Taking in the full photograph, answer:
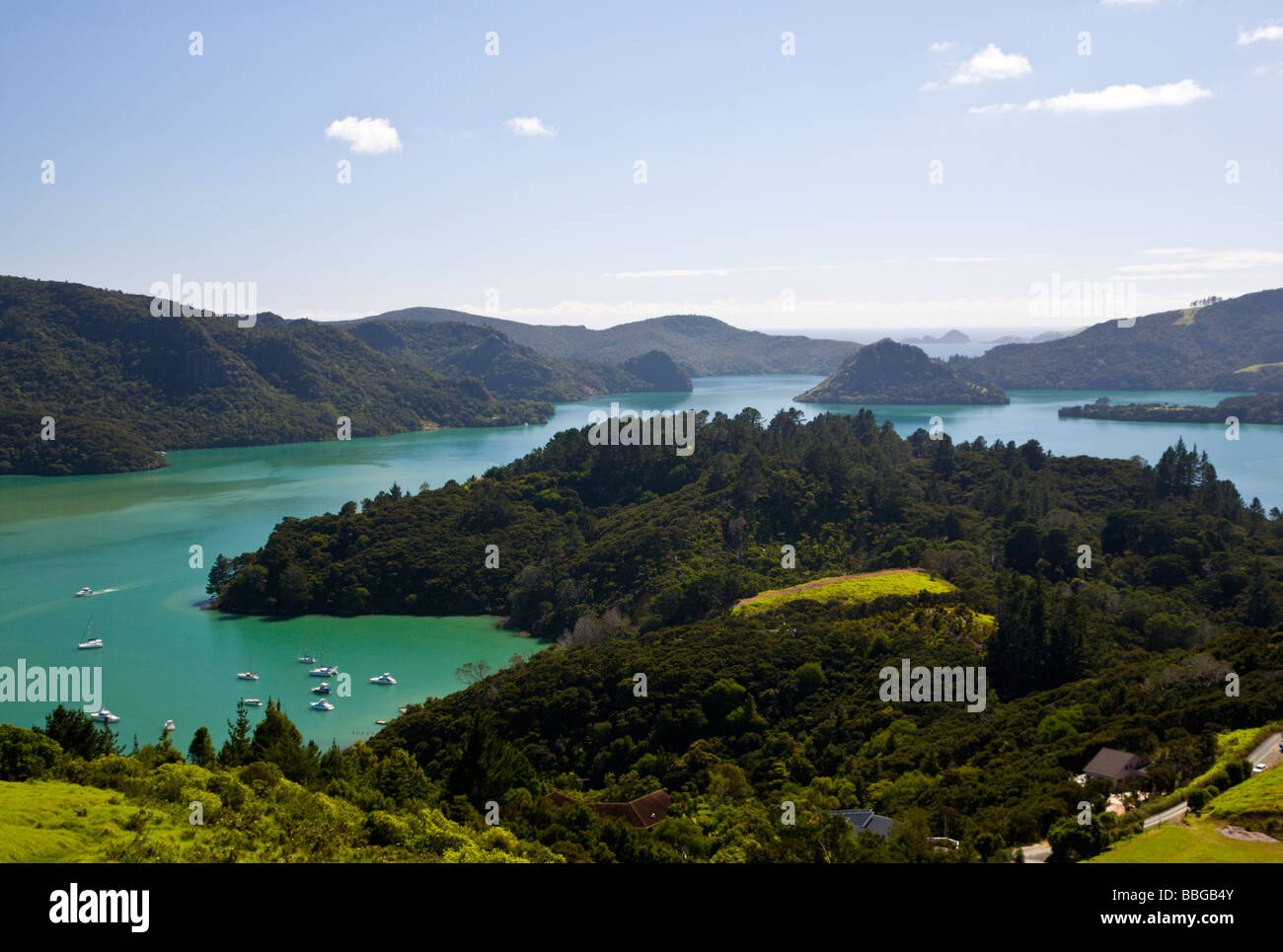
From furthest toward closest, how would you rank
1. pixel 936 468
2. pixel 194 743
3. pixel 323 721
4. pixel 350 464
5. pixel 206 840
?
pixel 350 464
pixel 936 468
pixel 323 721
pixel 194 743
pixel 206 840

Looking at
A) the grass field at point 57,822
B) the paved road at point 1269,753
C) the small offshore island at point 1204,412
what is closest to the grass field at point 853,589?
the paved road at point 1269,753

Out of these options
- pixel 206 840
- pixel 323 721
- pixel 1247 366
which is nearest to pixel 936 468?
pixel 323 721

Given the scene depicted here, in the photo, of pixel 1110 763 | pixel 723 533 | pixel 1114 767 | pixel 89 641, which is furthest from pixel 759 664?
pixel 89 641

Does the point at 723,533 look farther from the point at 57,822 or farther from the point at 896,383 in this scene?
the point at 896,383

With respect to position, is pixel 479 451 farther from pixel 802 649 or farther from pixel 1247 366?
pixel 1247 366

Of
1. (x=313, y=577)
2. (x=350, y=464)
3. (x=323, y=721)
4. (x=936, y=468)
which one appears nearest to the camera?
(x=323, y=721)
